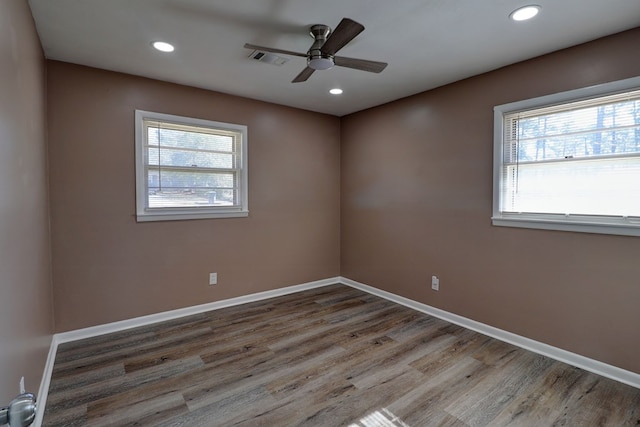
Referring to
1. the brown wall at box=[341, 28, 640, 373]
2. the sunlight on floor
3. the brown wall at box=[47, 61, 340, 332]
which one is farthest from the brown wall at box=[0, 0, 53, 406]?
the brown wall at box=[341, 28, 640, 373]

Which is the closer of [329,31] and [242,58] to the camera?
[329,31]

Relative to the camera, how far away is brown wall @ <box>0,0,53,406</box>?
1389 mm

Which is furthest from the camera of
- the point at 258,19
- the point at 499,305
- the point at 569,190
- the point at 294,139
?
the point at 294,139

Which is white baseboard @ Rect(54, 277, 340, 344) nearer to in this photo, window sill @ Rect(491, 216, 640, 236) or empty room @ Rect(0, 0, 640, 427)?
empty room @ Rect(0, 0, 640, 427)

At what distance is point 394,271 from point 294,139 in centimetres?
218

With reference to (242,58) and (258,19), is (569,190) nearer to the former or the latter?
(258,19)

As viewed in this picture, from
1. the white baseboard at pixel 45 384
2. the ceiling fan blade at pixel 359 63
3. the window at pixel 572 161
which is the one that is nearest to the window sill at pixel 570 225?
the window at pixel 572 161

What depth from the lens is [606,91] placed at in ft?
7.68

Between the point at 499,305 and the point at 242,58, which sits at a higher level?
the point at 242,58

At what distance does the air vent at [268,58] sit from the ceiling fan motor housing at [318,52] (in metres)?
0.45

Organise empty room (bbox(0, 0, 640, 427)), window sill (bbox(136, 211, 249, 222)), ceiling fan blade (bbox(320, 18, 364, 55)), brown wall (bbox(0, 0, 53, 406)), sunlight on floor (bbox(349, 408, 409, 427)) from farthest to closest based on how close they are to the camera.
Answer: window sill (bbox(136, 211, 249, 222)) < empty room (bbox(0, 0, 640, 427)) < sunlight on floor (bbox(349, 408, 409, 427)) < ceiling fan blade (bbox(320, 18, 364, 55)) < brown wall (bbox(0, 0, 53, 406))

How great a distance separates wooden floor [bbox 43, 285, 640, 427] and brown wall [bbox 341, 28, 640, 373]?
38 cm

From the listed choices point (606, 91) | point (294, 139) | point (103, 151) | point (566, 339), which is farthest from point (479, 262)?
point (103, 151)

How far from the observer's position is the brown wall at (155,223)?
288 cm
